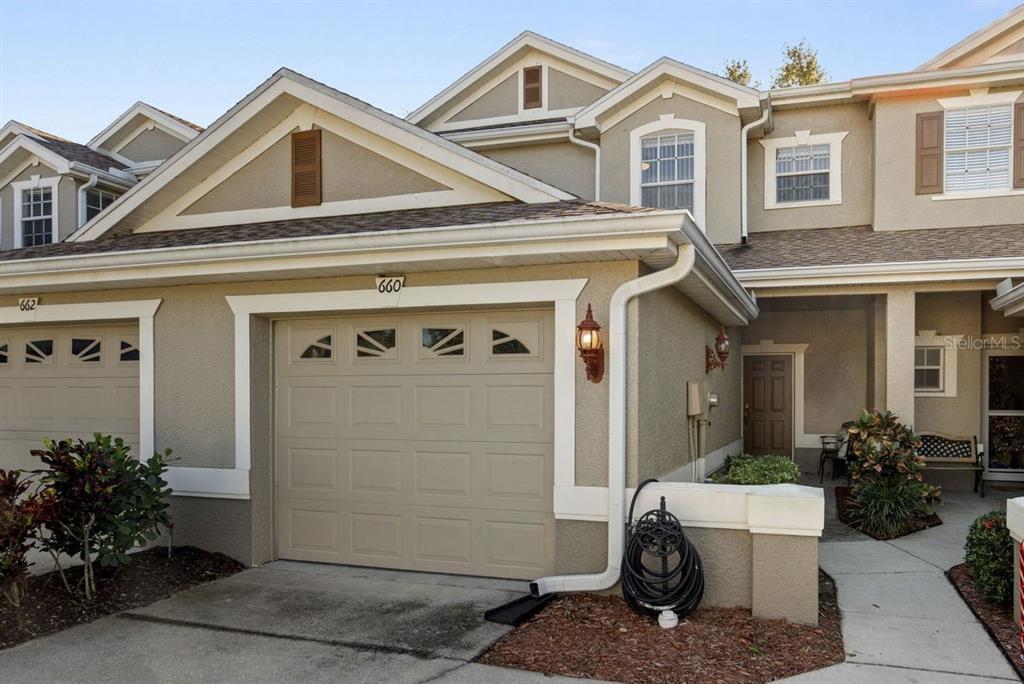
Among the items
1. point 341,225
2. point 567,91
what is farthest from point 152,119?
point 341,225

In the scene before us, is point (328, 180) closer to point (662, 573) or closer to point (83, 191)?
point (662, 573)

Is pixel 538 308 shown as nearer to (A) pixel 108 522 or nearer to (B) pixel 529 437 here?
(B) pixel 529 437

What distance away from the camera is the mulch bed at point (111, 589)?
545 cm

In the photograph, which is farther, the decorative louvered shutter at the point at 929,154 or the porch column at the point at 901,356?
the decorative louvered shutter at the point at 929,154

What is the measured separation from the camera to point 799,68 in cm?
2656

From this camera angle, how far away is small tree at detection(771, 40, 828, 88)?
26.4 metres

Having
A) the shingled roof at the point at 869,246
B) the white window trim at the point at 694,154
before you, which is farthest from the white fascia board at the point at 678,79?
the shingled roof at the point at 869,246

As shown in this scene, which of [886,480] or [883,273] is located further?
[883,273]

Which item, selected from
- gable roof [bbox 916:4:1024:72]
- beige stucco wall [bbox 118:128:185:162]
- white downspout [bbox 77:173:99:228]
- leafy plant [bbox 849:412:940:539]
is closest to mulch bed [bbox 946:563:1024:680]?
leafy plant [bbox 849:412:940:539]

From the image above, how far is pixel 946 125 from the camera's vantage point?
11055 millimetres

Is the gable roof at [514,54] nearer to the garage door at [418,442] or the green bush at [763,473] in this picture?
the green bush at [763,473]

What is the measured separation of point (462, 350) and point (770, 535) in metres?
2.81

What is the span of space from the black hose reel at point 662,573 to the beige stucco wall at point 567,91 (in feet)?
32.5

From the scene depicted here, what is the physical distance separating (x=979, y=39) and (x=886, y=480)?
7650 millimetres
